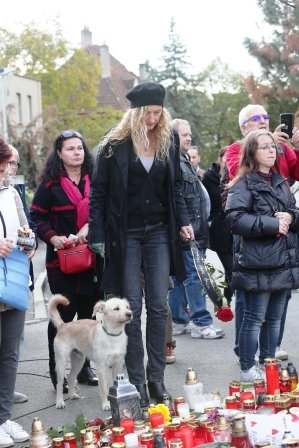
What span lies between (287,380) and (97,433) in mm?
1322

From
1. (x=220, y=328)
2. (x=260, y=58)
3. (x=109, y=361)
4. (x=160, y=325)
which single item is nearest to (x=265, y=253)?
(x=160, y=325)

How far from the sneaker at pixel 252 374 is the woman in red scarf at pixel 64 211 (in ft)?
4.38

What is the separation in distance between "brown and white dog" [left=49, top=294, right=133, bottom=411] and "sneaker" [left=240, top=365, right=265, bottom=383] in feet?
3.08

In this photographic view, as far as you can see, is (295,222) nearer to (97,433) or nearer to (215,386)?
(215,386)

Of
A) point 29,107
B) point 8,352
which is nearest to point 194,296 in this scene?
point 8,352

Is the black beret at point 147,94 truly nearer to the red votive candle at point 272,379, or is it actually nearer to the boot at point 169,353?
the red votive candle at point 272,379

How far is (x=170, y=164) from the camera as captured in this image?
571 centimetres

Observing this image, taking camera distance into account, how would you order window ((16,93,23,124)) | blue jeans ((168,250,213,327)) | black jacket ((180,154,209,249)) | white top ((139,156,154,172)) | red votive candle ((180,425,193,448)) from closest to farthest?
red votive candle ((180,425,193,448))
white top ((139,156,154,172))
black jacket ((180,154,209,249))
blue jeans ((168,250,213,327))
window ((16,93,23,124))

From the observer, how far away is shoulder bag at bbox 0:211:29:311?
4907mm

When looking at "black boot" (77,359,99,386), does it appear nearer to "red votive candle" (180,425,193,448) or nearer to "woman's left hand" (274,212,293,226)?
"woman's left hand" (274,212,293,226)

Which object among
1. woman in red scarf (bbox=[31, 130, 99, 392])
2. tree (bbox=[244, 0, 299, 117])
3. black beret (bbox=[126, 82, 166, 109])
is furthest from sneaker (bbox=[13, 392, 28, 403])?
tree (bbox=[244, 0, 299, 117])

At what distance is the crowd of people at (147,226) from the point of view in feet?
18.2

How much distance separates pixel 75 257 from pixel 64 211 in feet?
1.37

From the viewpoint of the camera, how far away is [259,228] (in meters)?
5.76
